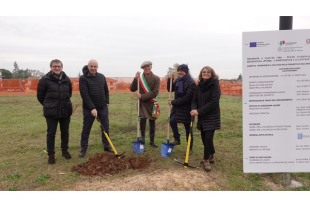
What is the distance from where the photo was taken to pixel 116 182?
3.87 meters

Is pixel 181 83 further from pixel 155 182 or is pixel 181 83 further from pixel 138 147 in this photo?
pixel 155 182

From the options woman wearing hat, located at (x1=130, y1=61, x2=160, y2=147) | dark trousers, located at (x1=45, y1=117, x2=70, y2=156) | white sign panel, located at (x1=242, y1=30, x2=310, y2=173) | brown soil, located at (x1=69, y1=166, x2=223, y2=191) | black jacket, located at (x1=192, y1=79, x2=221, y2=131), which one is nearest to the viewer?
white sign panel, located at (x1=242, y1=30, x2=310, y2=173)

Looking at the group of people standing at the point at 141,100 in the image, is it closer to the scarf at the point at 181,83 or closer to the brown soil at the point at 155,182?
the scarf at the point at 181,83

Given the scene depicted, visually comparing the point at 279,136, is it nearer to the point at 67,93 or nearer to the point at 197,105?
the point at 197,105

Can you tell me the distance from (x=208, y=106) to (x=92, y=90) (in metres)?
2.43

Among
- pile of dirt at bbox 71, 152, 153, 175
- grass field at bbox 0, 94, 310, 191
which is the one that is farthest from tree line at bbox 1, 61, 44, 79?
pile of dirt at bbox 71, 152, 153, 175

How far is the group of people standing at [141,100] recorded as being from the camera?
168 inches

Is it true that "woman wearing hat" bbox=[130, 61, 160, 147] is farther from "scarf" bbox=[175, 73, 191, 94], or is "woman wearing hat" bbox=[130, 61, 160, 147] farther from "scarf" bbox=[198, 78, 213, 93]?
"scarf" bbox=[198, 78, 213, 93]

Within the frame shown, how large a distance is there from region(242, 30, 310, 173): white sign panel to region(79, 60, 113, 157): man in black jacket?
295 cm

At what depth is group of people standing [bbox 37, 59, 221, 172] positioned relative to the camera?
4264 mm

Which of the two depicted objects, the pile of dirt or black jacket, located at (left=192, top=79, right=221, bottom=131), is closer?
black jacket, located at (left=192, top=79, right=221, bottom=131)

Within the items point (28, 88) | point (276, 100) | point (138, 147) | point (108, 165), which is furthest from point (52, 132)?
point (28, 88)

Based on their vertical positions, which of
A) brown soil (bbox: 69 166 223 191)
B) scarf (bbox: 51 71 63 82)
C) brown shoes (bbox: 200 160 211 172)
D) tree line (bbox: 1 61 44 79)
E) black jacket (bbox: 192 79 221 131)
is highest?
tree line (bbox: 1 61 44 79)

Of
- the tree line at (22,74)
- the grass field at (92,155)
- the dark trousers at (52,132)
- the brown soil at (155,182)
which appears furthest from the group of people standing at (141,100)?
the tree line at (22,74)
